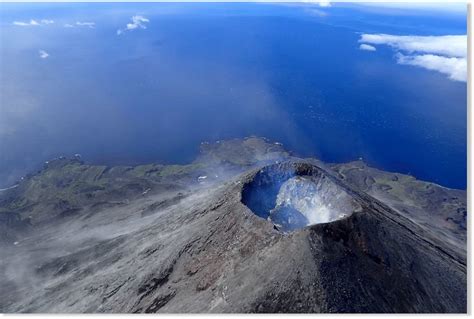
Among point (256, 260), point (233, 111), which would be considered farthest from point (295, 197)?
point (233, 111)

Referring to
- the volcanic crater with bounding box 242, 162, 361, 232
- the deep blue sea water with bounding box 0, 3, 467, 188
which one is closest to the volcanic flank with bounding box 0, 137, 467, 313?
the volcanic crater with bounding box 242, 162, 361, 232

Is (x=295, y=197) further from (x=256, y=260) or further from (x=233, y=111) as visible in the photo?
(x=233, y=111)

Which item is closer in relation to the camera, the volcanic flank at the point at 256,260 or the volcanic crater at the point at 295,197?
the volcanic flank at the point at 256,260

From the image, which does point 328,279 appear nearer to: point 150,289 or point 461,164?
point 150,289

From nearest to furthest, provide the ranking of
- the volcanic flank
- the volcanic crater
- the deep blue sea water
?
the volcanic flank
the volcanic crater
the deep blue sea water

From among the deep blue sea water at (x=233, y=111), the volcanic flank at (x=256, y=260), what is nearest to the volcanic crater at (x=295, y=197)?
the volcanic flank at (x=256, y=260)

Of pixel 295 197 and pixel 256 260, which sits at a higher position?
pixel 295 197

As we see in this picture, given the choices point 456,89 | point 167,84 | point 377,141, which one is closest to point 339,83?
point 456,89

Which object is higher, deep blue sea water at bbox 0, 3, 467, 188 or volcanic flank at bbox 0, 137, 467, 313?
volcanic flank at bbox 0, 137, 467, 313

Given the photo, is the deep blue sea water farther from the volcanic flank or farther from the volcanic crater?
the volcanic crater

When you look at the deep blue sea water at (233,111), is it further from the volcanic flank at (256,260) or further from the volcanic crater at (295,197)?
the volcanic crater at (295,197)

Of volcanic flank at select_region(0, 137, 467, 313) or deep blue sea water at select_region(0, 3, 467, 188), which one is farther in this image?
deep blue sea water at select_region(0, 3, 467, 188)

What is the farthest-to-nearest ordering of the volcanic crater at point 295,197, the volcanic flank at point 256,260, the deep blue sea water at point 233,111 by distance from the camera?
the deep blue sea water at point 233,111 → the volcanic crater at point 295,197 → the volcanic flank at point 256,260

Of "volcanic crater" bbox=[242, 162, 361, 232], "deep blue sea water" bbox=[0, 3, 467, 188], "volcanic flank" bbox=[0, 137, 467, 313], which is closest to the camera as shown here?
"volcanic flank" bbox=[0, 137, 467, 313]
